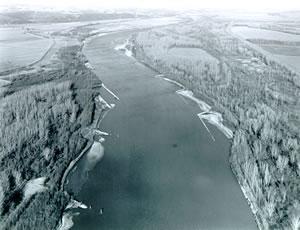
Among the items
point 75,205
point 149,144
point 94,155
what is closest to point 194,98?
point 149,144

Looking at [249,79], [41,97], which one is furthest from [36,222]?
[249,79]

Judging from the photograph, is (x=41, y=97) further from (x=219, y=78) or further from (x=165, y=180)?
(x=219, y=78)

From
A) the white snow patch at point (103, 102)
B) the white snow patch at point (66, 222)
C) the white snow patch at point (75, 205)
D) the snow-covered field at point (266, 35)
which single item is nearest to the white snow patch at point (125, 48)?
the white snow patch at point (103, 102)

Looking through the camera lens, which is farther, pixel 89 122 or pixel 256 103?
pixel 256 103

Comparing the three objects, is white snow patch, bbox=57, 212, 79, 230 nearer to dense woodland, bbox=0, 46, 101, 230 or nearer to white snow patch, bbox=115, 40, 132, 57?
dense woodland, bbox=0, 46, 101, 230

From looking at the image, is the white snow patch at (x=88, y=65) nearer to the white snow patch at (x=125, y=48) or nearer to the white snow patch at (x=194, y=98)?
the white snow patch at (x=125, y=48)
